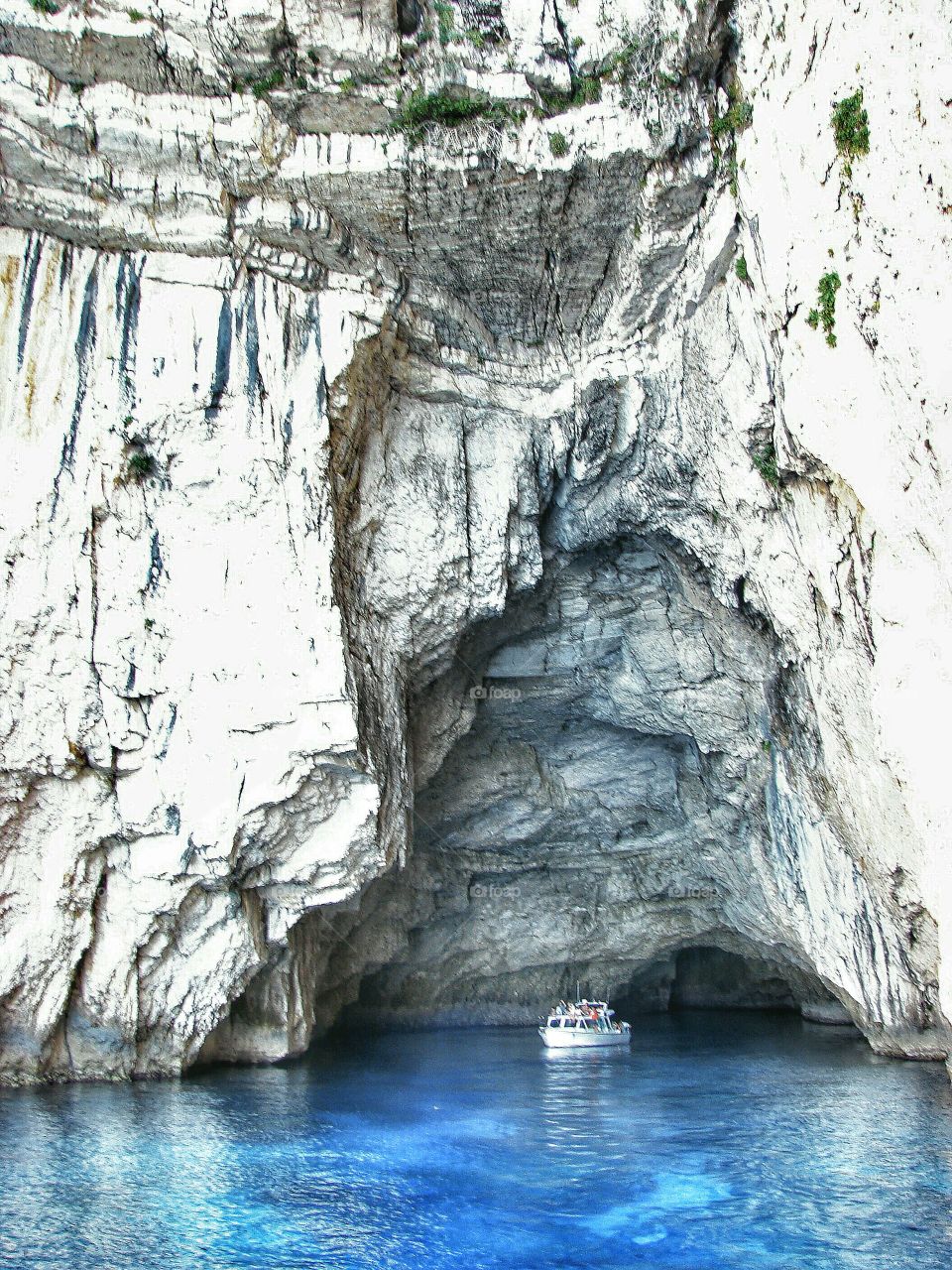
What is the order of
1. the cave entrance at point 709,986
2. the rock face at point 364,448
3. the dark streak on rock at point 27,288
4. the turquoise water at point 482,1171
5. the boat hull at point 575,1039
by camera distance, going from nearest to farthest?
the turquoise water at point 482,1171 → the rock face at point 364,448 → the dark streak on rock at point 27,288 → the boat hull at point 575,1039 → the cave entrance at point 709,986

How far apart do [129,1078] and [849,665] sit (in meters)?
13.8

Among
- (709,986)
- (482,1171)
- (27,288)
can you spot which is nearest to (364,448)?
(27,288)

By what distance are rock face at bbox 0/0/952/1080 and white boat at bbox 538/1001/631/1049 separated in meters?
6.05

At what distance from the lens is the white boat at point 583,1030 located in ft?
80.6

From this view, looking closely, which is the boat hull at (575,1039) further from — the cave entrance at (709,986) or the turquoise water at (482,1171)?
the cave entrance at (709,986)

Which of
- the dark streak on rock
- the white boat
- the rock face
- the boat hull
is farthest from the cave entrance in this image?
the dark streak on rock

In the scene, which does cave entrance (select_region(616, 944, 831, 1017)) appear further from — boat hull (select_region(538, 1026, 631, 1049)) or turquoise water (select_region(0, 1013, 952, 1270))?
turquoise water (select_region(0, 1013, 952, 1270))

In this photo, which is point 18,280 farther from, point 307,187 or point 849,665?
point 849,665

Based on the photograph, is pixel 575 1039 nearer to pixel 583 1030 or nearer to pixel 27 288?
pixel 583 1030

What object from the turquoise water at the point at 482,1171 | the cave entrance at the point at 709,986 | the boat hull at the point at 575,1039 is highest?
the cave entrance at the point at 709,986

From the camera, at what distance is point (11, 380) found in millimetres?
17297

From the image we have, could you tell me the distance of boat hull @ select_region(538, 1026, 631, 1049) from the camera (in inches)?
964

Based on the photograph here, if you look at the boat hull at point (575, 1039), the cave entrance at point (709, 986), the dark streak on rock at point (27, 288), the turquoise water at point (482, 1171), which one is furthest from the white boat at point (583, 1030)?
the dark streak on rock at point (27, 288)

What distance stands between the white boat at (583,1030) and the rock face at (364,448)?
6.05 metres
